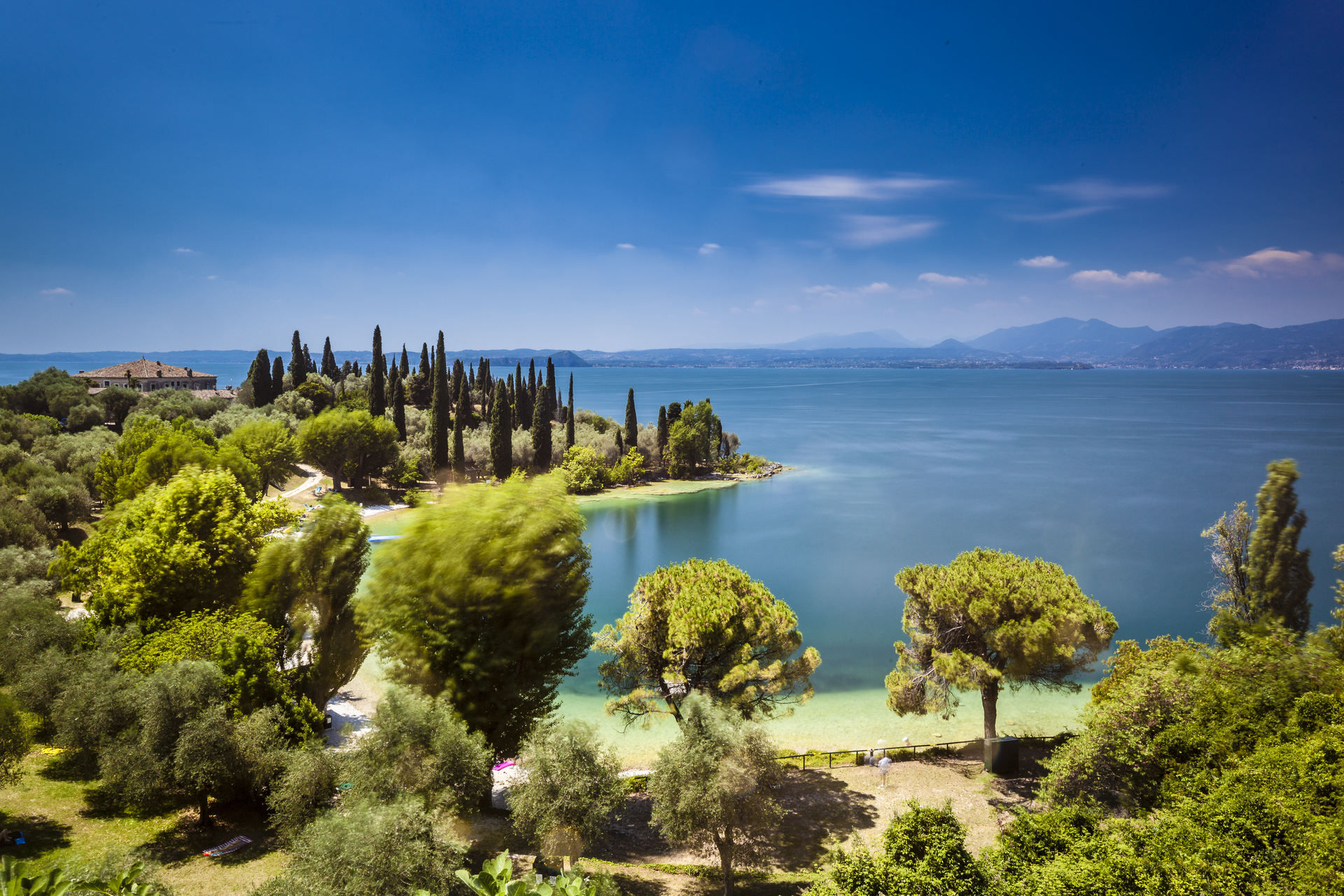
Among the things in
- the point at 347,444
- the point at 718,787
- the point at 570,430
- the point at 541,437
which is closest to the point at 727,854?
the point at 718,787

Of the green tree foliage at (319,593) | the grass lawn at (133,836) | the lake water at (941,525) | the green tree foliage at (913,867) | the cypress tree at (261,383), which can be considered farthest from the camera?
the cypress tree at (261,383)

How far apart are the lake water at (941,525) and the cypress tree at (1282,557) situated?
671 cm

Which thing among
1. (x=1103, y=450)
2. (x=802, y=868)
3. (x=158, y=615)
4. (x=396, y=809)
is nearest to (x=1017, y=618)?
(x=802, y=868)

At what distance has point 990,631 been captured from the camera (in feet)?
51.5

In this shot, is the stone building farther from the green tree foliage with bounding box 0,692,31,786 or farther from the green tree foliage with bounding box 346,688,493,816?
the green tree foliage with bounding box 346,688,493,816

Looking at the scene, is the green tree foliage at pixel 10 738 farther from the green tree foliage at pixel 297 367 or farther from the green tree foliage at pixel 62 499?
the green tree foliage at pixel 297 367

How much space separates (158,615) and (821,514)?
42.8 meters

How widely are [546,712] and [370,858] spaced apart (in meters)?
6.59

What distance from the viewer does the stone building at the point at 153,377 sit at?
7762 cm

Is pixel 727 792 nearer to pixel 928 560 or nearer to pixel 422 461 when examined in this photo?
pixel 928 560

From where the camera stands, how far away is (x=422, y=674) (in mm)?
13914

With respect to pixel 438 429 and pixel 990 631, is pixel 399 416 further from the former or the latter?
pixel 990 631

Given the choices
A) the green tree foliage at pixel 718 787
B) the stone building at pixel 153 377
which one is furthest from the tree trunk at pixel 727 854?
the stone building at pixel 153 377

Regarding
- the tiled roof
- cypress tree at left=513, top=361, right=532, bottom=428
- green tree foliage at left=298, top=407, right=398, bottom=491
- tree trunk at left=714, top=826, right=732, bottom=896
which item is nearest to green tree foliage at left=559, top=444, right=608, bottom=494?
cypress tree at left=513, top=361, right=532, bottom=428
